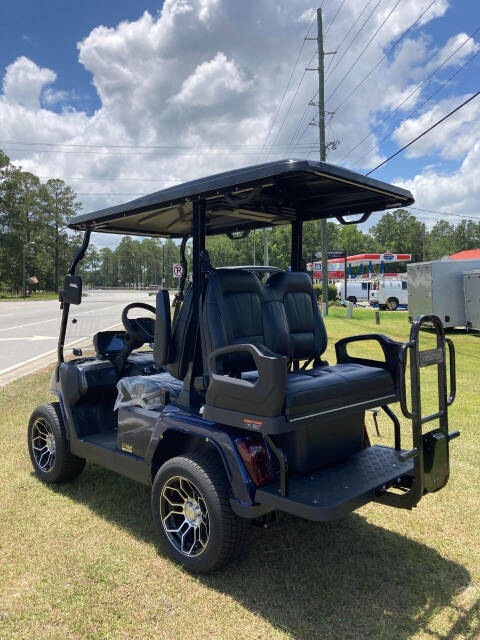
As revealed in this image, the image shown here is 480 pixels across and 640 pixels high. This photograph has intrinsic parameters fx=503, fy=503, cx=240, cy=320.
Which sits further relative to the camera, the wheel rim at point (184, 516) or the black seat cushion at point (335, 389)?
the wheel rim at point (184, 516)

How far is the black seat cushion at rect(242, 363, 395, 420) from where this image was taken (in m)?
2.59

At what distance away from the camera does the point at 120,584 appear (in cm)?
278

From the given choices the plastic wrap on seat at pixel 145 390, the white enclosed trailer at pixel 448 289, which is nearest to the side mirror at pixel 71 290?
the plastic wrap on seat at pixel 145 390

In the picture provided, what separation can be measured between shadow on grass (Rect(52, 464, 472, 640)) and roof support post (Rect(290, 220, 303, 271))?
2076mm

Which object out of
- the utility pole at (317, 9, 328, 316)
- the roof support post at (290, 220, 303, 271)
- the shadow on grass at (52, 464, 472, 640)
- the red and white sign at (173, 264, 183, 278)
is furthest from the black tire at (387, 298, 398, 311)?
the shadow on grass at (52, 464, 472, 640)

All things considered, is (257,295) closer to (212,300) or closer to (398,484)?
(212,300)

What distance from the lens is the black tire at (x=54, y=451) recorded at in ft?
13.0


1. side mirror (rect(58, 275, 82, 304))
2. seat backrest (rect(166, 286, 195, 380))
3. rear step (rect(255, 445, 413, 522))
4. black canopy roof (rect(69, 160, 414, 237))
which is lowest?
rear step (rect(255, 445, 413, 522))

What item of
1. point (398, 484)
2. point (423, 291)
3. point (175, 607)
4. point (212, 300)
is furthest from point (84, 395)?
point (423, 291)

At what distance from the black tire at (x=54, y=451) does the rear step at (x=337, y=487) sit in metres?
1.98

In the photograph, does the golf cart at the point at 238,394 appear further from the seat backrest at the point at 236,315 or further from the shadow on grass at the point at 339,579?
the shadow on grass at the point at 339,579

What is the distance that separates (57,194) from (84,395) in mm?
66520

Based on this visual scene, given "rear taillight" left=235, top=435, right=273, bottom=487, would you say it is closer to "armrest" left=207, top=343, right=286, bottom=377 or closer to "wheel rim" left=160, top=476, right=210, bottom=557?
"wheel rim" left=160, top=476, right=210, bottom=557

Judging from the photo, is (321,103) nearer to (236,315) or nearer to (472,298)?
(472,298)
